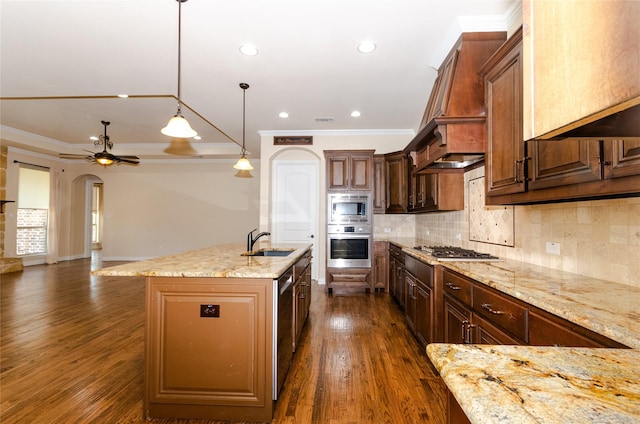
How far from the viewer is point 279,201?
5773mm

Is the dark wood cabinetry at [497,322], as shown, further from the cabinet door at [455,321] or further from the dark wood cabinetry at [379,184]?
the dark wood cabinetry at [379,184]

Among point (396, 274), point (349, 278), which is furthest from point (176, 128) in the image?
point (349, 278)

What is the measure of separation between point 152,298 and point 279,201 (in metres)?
4.03

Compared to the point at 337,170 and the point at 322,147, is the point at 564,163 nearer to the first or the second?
the point at 337,170

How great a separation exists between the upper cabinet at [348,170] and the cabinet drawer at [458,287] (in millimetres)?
2765

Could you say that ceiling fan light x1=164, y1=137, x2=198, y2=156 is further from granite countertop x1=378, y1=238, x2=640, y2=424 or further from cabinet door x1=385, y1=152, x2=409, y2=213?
granite countertop x1=378, y1=238, x2=640, y2=424

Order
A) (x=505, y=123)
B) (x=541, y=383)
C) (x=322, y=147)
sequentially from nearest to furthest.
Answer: (x=541, y=383)
(x=505, y=123)
(x=322, y=147)

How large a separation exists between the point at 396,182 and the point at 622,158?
383 cm

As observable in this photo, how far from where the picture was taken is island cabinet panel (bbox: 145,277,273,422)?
1795mm

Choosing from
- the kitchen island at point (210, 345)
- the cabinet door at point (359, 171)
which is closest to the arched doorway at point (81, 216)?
the cabinet door at point (359, 171)

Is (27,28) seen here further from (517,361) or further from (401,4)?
(517,361)

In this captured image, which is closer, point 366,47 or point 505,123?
point 505,123

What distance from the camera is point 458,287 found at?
82.1 inches

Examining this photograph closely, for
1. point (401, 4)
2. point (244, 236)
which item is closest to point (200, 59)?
point (401, 4)
